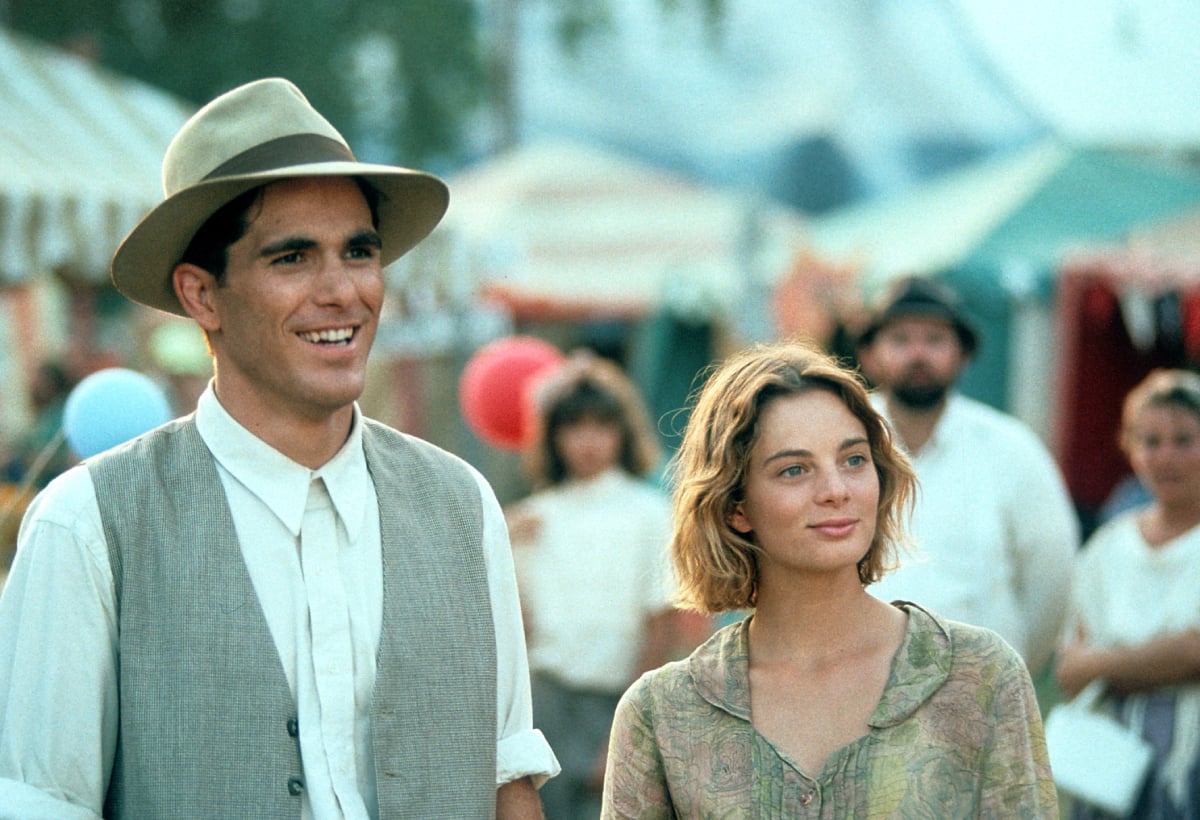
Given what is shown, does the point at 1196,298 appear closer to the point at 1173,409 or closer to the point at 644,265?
the point at 1173,409

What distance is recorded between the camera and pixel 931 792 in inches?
90.3

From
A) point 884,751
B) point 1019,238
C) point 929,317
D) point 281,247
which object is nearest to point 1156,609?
point 929,317

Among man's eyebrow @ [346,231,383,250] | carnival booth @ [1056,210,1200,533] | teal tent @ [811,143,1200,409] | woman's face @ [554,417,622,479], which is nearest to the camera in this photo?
man's eyebrow @ [346,231,383,250]

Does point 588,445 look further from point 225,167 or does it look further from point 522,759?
point 225,167

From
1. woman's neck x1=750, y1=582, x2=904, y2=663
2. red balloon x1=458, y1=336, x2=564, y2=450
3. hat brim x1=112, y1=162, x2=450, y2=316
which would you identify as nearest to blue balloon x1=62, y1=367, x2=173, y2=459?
hat brim x1=112, y1=162, x2=450, y2=316

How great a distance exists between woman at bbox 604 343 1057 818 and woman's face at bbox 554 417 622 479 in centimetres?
267

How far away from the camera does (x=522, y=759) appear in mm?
2480

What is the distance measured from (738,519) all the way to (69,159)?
16.8 ft

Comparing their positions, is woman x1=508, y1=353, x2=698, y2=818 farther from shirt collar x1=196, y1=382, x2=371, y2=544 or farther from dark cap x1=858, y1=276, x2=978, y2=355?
shirt collar x1=196, y1=382, x2=371, y2=544

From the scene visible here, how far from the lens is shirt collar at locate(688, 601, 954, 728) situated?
236 cm

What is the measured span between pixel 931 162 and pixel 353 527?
58.8 feet

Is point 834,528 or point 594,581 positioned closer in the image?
point 834,528

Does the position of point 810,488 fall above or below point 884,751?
above

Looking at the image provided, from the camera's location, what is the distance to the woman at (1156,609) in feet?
14.4
